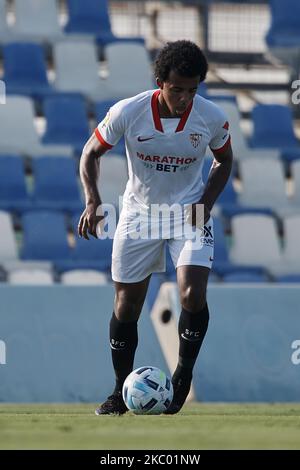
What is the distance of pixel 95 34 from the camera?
663 inches

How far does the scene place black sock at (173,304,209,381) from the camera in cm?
800

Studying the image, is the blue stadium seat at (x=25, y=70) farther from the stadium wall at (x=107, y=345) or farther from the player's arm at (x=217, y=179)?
the player's arm at (x=217, y=179)

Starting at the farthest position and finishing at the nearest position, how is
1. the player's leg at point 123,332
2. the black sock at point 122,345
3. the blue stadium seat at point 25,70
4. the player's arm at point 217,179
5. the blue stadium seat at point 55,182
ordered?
the blue stadium seat at point 25,70, the blue stadium seat at point 55,182, the black sock at point 122,345, the player's leg at point 123,332, the player's arm at point 217,179

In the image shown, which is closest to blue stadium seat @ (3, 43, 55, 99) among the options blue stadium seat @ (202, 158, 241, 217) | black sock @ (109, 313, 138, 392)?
blue stadium seat @ (202, 158, 241, 217)

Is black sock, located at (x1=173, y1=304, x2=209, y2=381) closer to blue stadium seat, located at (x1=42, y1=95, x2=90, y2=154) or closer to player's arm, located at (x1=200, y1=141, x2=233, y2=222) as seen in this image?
player's arm, located at (x1=200, y1=141, x2=233, y2=222)

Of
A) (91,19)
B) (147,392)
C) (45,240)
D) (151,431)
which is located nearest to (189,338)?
(147,392)

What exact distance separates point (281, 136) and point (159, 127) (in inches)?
352

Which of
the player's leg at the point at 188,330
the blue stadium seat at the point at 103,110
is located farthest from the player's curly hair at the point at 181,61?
the blue stadium seat at the point at 103,110

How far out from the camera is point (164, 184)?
7.98 metres

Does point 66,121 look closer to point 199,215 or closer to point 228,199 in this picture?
point 228,199

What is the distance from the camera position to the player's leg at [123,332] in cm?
811

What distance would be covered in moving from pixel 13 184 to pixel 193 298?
23.0ft

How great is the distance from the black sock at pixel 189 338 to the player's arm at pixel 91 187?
85 centimetres
